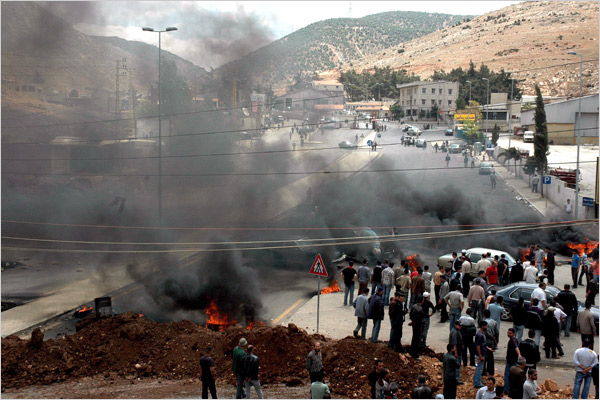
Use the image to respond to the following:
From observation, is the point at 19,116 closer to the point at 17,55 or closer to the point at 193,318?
the point at 17,55

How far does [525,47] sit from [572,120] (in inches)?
3988

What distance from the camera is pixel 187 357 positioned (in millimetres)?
12000

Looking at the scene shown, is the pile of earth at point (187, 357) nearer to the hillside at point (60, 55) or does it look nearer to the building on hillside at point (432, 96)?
the hillside at point (60, 55)

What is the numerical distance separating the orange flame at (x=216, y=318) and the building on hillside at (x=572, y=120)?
43730 mm

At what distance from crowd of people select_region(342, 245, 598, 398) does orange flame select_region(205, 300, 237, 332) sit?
11.1ft

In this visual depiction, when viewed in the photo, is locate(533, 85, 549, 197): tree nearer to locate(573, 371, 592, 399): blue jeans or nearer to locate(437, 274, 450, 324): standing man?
locate(437, 274, 450, 324): standing man

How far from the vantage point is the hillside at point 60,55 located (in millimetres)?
41750

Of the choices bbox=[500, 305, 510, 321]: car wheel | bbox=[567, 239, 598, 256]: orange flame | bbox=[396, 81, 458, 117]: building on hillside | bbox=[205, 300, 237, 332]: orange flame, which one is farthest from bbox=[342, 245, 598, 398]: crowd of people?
bbox=[396, 81, 458, 117]: building on hillside

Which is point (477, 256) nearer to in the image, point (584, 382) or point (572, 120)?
point (584, 382)

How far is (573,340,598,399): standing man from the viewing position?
30.1 feet

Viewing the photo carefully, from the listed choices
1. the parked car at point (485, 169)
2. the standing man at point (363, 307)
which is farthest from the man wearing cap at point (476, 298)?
the parked car at point (485, 169)

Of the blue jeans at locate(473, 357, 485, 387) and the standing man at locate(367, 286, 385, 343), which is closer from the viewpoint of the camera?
the blue jeans at locate(473, 357, 485, 387)

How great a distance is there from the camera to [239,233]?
85.3ft

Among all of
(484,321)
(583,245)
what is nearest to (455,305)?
(484,321)
